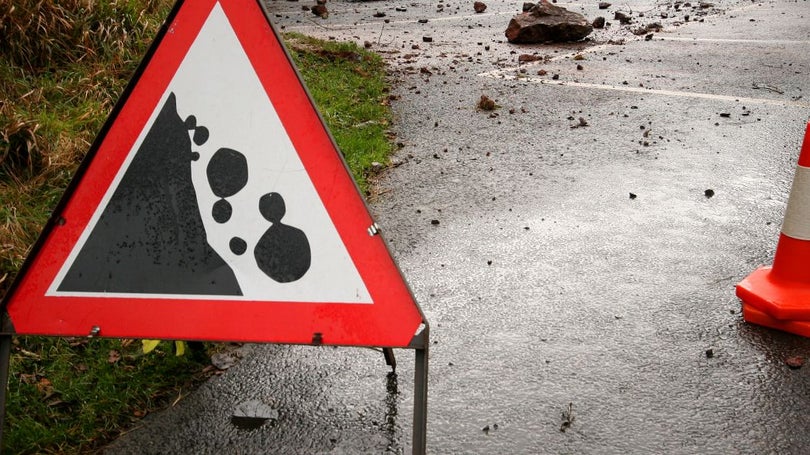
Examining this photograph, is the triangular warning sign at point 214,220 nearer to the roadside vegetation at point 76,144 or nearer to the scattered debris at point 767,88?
the roadside vegetation at point 76,144

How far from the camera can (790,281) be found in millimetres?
3623

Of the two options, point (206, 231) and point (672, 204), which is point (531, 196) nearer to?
point (672, 204)

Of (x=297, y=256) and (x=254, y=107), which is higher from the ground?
(x=254, y=107)

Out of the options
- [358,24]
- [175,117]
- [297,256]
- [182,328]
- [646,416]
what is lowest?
[358,24]

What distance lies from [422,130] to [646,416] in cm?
407

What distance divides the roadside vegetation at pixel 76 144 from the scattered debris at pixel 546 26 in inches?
96.2

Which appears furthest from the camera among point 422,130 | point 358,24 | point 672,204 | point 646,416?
point 358,24

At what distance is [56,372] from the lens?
10.3 ft

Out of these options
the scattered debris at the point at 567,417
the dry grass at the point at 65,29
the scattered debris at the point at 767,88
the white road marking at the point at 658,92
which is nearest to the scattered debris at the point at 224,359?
the scattered debris at the point at 567,417

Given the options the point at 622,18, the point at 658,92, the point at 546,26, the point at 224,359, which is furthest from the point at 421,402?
the point at 622,18

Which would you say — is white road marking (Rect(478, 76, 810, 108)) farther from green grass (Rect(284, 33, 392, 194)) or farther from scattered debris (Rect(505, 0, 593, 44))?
scattered debris (Rect(505, 0, 593, 44))

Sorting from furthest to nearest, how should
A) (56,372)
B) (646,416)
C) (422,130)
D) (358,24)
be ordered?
(358,24) → (422,130) → (56,372) → (646,416)

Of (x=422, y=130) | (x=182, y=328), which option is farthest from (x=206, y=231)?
(x=422, y=130)

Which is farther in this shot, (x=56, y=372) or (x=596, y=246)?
(x=596, y=246)
